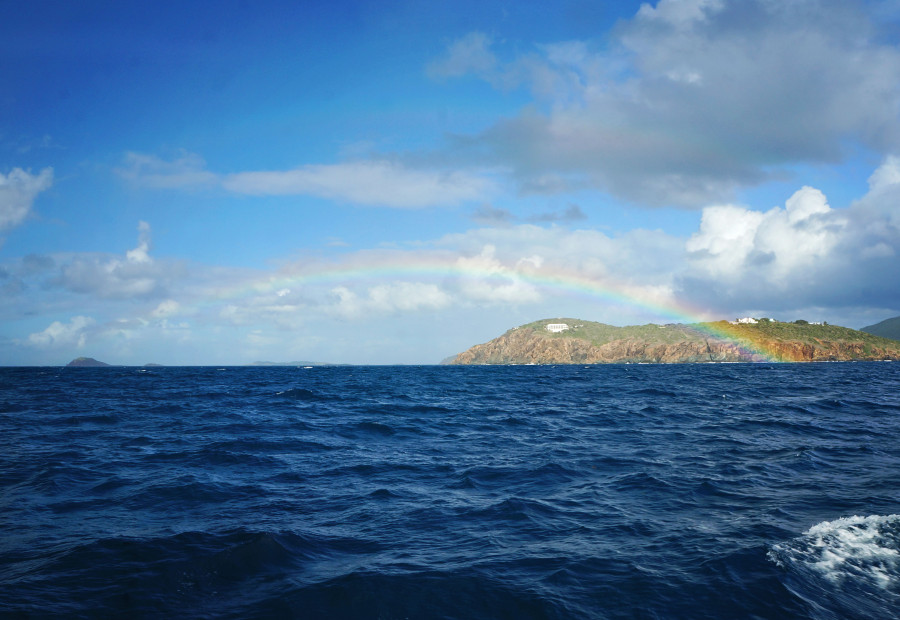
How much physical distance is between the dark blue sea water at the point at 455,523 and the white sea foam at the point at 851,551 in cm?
5

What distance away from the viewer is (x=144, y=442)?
2489cm

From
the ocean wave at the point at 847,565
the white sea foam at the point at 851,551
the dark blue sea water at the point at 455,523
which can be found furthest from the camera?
the white sea foam at the point at 851,551

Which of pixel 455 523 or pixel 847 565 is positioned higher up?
pixel 847 565

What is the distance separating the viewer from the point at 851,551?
34.7ft

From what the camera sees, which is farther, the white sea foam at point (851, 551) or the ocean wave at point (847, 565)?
the white sea foam at point (851, 551)

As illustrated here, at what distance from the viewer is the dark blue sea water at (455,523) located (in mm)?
9023

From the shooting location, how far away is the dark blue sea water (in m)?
9.02

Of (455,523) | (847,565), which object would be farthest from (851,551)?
(455,523)

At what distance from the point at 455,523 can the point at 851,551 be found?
350 inches

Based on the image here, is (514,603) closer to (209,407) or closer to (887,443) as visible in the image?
(887,443)

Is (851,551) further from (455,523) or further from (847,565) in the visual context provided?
(455,523)

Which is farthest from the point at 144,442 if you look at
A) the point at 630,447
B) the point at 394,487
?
the point at 630,447

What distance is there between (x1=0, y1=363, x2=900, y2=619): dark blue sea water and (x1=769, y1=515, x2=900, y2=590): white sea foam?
5 cm

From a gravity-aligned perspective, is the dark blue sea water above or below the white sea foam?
below
